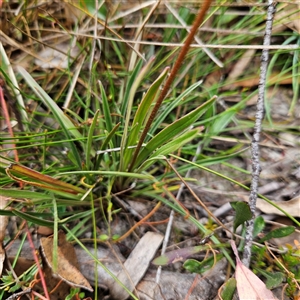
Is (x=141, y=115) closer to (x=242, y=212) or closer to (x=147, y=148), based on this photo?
(x=147, y=148)

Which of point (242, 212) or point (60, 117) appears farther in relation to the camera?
point (60, 117)

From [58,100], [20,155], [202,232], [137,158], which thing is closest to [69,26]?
[58,100]

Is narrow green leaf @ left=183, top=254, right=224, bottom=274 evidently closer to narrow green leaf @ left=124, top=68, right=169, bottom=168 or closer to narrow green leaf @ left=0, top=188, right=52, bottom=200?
narrow green leaf @ left=124, top=68, right=169, bottom=168

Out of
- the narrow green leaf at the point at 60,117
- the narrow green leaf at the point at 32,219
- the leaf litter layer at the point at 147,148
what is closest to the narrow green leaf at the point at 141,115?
the leaf litter layer at the point at 147,148

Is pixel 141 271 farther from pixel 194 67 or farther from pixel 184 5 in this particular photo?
pixel 184 5

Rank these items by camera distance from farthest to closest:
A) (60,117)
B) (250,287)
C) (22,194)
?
(60,117) → (22,194) → (250,287)

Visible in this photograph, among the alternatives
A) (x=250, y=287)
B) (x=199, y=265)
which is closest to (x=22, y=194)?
(x=199, y=265)

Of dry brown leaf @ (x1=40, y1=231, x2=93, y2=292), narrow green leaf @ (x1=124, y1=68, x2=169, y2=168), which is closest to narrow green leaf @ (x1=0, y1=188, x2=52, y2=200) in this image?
dry brown leaf @ (x1=40, y1=231, x2=93, y2=292)
